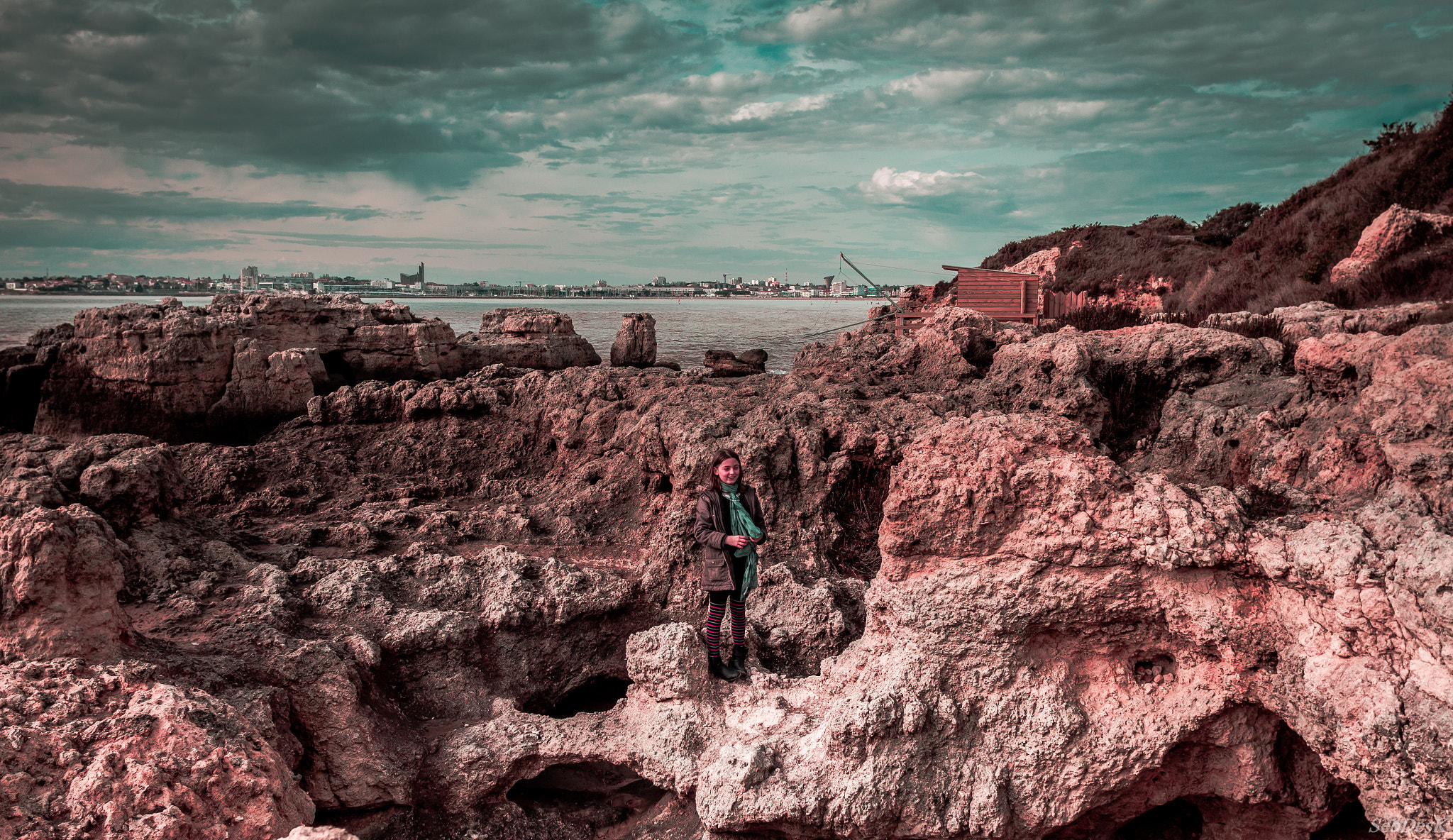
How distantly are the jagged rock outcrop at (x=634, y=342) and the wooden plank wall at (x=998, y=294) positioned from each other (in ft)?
36.8

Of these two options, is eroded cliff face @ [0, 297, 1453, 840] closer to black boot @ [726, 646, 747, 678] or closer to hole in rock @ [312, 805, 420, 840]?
hole in rock @ [312, 805, 420, 840]

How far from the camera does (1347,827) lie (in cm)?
443

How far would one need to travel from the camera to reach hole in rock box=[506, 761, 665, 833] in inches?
193

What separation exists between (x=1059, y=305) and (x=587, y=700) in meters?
23.7

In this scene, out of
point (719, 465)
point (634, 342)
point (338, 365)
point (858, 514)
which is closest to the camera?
point (719, 465)

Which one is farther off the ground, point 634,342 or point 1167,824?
point 634,342

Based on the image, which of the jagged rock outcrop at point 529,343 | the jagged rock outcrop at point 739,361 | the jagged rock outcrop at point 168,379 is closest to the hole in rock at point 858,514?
the jagged rock outcrop at point 168,379

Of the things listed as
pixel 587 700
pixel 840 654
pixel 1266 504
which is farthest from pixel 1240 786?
pixel 587 700

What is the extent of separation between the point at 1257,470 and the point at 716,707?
396 centimetres

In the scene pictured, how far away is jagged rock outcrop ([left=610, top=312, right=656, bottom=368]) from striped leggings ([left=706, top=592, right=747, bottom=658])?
2203 centimetres

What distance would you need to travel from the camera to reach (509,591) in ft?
18.9

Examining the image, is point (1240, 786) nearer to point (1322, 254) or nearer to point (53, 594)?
point (53, 594)

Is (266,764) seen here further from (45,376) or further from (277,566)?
(45,376)

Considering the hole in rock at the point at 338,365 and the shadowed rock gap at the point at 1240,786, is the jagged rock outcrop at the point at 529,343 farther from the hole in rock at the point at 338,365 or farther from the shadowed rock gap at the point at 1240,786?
the shadowed rock gap at the point at 1240,786
